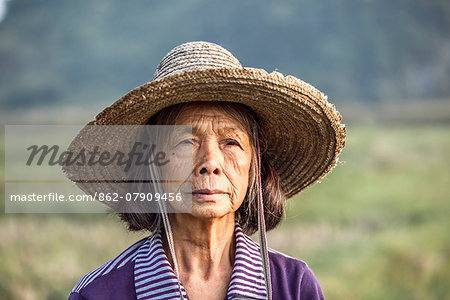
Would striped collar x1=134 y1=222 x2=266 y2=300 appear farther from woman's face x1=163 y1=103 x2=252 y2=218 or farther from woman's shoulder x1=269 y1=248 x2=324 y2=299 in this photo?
woman's face x1=163 y1=103 x2=252 y2=218

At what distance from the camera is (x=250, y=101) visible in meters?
2.38

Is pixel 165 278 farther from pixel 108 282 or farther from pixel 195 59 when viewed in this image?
pixel 195 59

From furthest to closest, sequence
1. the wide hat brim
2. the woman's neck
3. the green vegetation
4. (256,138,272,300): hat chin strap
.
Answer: the green vegetation → the woman's neck → (256,138,272,300): hat chin strap → the wide hat brim

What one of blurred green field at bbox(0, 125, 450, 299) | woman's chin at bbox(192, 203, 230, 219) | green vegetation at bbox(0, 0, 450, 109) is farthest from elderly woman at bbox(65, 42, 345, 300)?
green vegetation at bbox(0, 0, 450, 109)

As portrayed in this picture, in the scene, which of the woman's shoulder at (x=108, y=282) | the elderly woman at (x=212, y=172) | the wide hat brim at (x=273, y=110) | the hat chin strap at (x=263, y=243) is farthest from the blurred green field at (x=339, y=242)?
the woman's shoulder at (x=108, y=282)

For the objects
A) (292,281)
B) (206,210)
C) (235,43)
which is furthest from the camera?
(235,43)

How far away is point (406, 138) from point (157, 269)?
21.2 meters

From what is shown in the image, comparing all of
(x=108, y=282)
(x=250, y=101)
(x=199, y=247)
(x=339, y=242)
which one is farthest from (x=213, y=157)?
(x=339, y=242)

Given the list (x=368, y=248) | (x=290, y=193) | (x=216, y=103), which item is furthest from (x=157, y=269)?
(x=368, y=248)

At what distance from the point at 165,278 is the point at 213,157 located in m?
0.53

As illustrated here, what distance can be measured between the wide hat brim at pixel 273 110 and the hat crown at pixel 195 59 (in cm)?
13

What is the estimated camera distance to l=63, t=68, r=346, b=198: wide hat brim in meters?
2.21

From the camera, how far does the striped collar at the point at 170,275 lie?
229cm

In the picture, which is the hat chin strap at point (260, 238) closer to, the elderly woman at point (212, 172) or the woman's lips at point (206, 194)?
the elderly woman at point (212, 172)
